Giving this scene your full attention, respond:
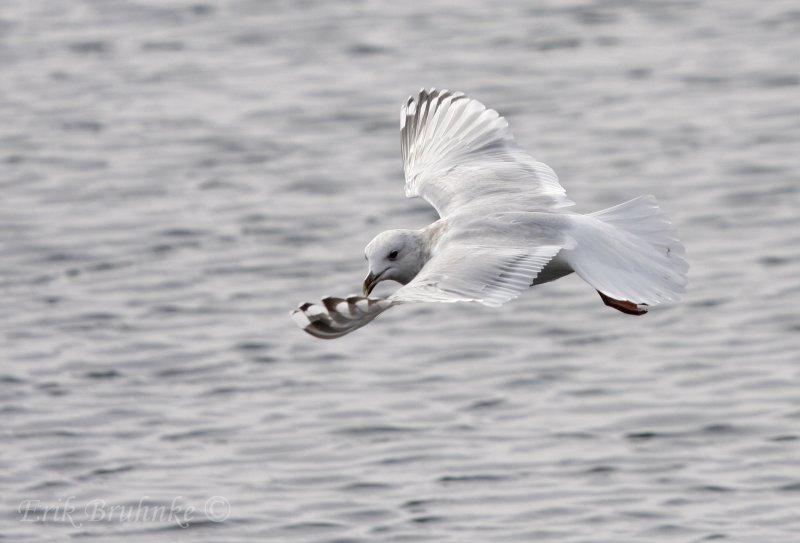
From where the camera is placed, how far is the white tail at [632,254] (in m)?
8.09

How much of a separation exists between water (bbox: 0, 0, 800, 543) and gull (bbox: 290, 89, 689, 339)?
2.56 metres

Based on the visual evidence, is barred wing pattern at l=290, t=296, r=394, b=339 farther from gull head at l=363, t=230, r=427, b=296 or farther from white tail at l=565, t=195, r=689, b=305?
white tail at l=565, t=195, r=689, b=305

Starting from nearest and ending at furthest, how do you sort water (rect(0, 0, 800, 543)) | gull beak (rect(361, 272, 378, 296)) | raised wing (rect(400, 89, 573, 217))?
1. gull beak (rect(361, 272, 378, 296))
2. raised wing (rect(400, 89, 573, 217))
3. water (rect(0, 0, 800, 543))

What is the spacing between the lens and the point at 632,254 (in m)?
Result: 8.37

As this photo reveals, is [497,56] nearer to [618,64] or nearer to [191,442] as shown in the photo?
[618,64]

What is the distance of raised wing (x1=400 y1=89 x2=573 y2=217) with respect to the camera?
909cm

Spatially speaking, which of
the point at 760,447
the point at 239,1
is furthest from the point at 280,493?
the point at 239,1

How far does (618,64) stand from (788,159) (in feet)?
11.2

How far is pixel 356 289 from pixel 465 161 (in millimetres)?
4528

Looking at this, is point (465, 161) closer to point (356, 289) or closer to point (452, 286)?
point (452, 286)

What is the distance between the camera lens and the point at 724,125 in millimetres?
Result: 17797

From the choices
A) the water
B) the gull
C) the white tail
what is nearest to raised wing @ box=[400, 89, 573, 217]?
the gull

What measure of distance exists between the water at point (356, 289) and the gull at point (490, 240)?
101 inches

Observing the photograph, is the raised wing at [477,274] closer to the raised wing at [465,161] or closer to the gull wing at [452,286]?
the gull wing at [452,286]
